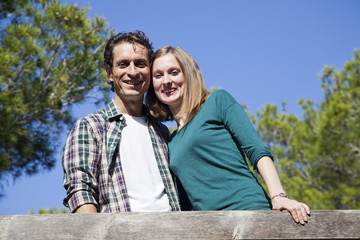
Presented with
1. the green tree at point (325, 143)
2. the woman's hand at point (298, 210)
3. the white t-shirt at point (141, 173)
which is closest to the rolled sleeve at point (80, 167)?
the white t-shirt at point (141, 173)

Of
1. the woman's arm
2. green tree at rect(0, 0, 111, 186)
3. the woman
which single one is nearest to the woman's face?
the woman

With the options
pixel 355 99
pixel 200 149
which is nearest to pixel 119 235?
pixel 200 149

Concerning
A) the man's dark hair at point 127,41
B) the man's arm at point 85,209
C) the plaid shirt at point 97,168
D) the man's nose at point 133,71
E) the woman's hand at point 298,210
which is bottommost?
the woman's hand at point 298,210

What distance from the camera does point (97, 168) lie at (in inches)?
83.4

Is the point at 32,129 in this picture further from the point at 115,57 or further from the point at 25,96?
the point at 115,57

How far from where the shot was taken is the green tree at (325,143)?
10805 mm

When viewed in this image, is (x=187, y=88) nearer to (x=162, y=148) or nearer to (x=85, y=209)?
(x=162, y=148)

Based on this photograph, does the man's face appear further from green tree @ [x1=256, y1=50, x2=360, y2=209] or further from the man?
green tree @ [x1=256, y1=50, x2=360, y2=209]

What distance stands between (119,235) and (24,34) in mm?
5814

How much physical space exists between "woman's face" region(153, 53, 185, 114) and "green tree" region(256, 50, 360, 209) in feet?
29.6

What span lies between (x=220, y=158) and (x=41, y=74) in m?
5.81

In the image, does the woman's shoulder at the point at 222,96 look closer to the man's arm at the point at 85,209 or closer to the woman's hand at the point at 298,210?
the woman's hand at the point at 298,210

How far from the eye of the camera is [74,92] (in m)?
7.50

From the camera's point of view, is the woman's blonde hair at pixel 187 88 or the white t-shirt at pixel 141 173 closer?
the white t-shirt at pixel 141 173
